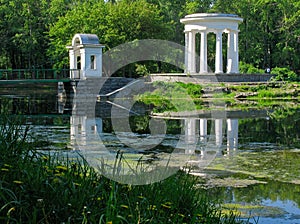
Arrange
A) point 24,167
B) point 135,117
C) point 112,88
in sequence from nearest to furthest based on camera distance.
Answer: point 24,167 → point 135,117 → point 112,88

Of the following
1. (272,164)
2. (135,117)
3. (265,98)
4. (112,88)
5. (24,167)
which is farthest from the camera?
(112,88)

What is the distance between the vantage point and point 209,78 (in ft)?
138

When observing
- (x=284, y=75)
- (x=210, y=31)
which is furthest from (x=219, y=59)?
(x=284, y=75)

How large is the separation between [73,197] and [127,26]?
141 ft

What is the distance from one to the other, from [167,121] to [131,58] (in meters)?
23.8

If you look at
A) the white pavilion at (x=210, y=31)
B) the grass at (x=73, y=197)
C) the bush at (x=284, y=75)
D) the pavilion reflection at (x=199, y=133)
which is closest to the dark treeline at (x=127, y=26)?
the white pavilion at (x=210, y=31)

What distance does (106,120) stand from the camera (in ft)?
79.7

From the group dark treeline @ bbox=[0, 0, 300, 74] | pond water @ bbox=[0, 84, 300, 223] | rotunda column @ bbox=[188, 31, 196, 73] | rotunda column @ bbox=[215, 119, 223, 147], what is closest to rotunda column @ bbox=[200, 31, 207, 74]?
rotunda column @ bbox=[188, 31, 196, 73]

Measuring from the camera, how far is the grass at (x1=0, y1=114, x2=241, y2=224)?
211 inches

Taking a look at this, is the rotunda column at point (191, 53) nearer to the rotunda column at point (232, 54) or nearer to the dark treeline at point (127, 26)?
the dark treeline at point (127, 26)

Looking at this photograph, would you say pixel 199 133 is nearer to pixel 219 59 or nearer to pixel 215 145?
pixel 215 145

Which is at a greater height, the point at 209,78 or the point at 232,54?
the point at 232,54

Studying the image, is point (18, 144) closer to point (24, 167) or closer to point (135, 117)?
point (24, 167)

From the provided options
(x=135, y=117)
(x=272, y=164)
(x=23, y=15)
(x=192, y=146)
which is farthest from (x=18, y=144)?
(x=23, y=15)
